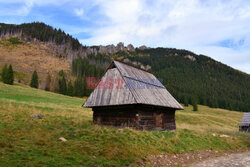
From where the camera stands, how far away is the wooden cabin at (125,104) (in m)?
15.0

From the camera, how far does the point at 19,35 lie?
567 ft

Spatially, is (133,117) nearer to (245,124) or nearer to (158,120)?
(158,120)

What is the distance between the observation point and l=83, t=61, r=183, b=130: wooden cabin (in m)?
15.0

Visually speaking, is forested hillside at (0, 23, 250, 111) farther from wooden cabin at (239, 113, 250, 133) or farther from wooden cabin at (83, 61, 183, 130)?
wooden cabin at (83, 61, 183, 130)

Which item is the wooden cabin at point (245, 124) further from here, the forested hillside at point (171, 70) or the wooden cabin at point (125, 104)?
the forested hillside at point (171, 70)

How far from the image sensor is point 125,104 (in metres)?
14.8

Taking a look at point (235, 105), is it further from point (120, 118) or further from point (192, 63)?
point (120, 118)

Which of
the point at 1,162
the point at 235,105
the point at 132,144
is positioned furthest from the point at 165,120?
the point at 235,105

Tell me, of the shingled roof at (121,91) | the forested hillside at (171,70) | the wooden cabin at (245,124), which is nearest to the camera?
the shingled roof at (121,91)

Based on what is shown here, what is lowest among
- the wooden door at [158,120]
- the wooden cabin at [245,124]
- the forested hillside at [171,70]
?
the wooden cabin at [245,124]

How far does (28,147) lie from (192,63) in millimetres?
209759

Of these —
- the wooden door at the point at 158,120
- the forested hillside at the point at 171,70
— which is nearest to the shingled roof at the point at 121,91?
the wooden door at the point at 158,120

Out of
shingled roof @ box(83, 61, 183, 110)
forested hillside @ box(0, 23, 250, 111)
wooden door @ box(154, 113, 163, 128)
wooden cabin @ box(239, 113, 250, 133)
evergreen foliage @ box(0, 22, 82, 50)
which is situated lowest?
wooden cabin @ box(239, 113, 250, 133)

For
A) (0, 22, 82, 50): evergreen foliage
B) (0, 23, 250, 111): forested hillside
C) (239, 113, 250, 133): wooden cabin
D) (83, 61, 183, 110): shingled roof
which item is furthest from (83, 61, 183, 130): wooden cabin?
(0, 22, 82, 50): evergreen foliage
